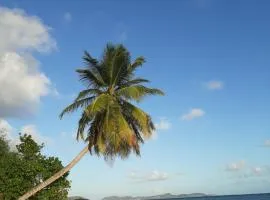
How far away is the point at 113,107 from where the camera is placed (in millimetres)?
24891

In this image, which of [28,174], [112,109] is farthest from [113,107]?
[28,174]

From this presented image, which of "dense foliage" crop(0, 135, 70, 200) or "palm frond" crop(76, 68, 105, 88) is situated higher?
"palm frond" crop(76, 68, 105, 88)

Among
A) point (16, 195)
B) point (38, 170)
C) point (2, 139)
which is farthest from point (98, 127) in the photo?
point (2, 139)

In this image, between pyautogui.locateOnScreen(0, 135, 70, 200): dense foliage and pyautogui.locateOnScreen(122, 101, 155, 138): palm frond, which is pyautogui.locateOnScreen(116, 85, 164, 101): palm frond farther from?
pyautogui.locateOnScreen(0, 135, 70, 200): dense foliage

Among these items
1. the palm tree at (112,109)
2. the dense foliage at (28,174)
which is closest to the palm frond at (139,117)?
the palm tree at (112,109)

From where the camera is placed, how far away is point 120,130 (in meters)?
24.4

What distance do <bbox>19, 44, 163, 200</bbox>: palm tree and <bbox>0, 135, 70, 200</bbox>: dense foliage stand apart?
400 cm

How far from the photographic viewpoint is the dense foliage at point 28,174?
1130 inches

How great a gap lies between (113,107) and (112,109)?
15cm

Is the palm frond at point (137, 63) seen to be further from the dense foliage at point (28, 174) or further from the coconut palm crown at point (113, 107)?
the dense foliage at point (28, 174)

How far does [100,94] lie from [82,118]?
6.23ft

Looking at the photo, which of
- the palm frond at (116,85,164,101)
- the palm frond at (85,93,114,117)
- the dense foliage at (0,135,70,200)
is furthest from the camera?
the dense foliage at (0,135,70,200)

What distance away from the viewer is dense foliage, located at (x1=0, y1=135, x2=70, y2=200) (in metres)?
28.7

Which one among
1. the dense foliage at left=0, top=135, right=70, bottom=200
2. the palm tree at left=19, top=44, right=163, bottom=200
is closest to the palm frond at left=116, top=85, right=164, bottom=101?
the palm tree at left=19, top=44, right=163, bottom=200
